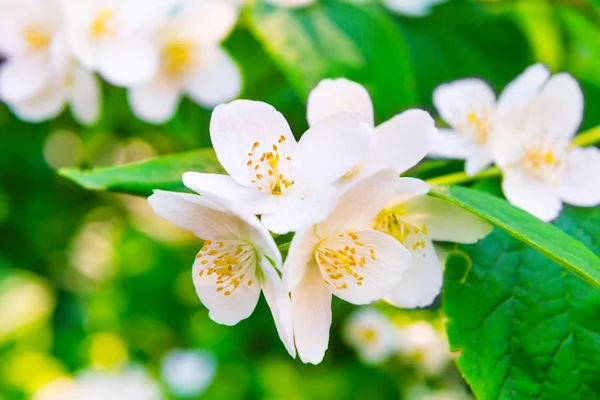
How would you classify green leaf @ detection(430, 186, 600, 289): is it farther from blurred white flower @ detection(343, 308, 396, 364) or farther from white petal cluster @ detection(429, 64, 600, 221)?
blurred white flower @ detection(343, 308, 396, 364)

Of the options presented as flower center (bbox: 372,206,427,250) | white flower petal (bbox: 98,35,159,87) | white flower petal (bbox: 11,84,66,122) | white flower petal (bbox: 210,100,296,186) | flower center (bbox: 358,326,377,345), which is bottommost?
flower center (bbox: 358,326,377,345)

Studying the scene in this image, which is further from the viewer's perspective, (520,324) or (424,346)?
(424,346)

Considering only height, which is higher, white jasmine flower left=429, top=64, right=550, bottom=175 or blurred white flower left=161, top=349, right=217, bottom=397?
white jasmine flower left=429, top=64, right=550, bottom=175

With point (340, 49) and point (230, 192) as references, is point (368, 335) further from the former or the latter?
point (230, 192)

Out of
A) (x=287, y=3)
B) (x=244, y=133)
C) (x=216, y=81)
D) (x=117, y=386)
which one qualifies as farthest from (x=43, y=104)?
(x=117, y=386)

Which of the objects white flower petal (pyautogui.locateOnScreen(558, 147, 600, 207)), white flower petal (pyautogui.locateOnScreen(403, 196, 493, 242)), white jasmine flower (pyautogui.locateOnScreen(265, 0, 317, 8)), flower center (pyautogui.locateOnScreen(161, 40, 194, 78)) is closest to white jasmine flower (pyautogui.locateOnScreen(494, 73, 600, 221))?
white flower petal (pyautogui.locateOnScreen(558, 147, 600, 207))

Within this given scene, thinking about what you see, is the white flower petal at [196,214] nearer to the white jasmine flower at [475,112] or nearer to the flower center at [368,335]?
the white jasmine flower at [475,112]

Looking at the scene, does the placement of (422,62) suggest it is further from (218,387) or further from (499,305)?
(218,387)
